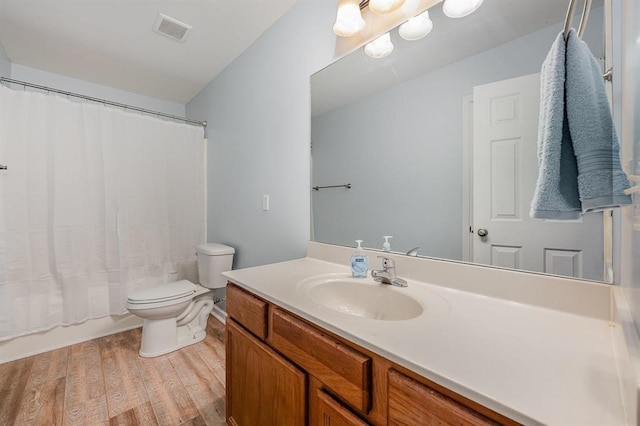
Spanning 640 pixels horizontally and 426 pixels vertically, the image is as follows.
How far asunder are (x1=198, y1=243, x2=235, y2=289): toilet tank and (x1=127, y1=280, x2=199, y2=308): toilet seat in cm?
14

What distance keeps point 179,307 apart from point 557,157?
2157 millimetres

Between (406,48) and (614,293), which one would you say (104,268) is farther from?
(614,293)

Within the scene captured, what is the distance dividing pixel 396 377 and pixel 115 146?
2.58 metres

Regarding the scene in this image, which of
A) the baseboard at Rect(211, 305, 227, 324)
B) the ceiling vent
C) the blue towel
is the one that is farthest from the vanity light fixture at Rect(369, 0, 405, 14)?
the baseboard at Rect(211, 305, 227, 324)

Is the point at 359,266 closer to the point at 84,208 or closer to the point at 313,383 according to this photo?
the point at 313,383

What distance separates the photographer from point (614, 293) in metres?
0.65

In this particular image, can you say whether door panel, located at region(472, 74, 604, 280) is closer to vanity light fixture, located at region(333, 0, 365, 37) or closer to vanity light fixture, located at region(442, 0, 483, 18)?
vanity light fixture, located at region(442, 0, 483, 18)

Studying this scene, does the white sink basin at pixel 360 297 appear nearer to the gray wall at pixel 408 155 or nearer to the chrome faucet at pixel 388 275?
the chrome faucet at pixel 388 275

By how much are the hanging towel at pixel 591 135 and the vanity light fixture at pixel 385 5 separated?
2.47 feet

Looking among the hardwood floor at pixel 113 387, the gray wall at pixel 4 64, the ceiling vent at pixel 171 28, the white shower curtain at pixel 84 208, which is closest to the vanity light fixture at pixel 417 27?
the ceiling vent at pixel 171 28

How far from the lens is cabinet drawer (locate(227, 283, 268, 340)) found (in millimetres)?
943

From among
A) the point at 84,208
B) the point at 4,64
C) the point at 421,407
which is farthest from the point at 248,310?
the point at 4,64

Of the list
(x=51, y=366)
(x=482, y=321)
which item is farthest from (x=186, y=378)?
(x=482, y=321)

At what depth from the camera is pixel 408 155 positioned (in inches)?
44.6
